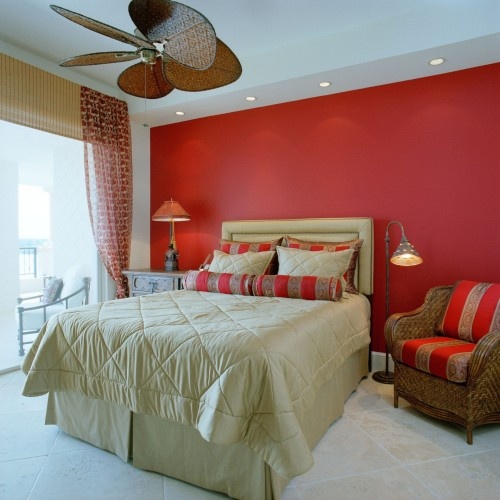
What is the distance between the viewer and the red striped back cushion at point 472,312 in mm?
2424

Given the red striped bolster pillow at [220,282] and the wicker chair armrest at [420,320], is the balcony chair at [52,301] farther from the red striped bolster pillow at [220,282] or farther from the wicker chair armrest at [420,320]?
the wicker chair armrest at [420,320]

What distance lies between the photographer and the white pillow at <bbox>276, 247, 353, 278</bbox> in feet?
9.52

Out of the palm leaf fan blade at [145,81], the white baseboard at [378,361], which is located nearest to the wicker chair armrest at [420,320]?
the white baseboard at [378,361]

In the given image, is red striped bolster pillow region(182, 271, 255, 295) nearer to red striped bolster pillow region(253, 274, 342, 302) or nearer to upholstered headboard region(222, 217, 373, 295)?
red striped bolster pillow region(253, 274, 342, 302)

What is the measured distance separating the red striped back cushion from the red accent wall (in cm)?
49

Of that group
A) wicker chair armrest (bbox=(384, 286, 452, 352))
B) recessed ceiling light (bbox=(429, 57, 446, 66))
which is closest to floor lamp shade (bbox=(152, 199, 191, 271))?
wicker chair armrest (bbox=(384, 286, 452, 352))

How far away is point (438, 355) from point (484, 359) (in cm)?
26

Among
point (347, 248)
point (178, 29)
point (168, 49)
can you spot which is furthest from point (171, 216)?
point (178, 29)

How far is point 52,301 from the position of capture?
4.03m

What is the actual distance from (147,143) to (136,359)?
358 cm

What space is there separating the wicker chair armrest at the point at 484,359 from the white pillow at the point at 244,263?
5.43ft

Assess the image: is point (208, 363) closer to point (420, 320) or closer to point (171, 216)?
point (420, 320)

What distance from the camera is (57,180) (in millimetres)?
4777

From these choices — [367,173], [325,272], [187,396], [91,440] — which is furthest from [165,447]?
[367,173]
